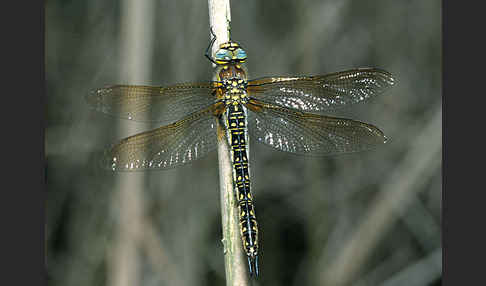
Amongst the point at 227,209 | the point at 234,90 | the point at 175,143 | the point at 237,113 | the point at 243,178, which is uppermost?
the point at 234,90

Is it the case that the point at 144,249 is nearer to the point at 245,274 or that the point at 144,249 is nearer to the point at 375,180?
the point at 245,274

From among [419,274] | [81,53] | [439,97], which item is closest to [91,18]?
[81,53]

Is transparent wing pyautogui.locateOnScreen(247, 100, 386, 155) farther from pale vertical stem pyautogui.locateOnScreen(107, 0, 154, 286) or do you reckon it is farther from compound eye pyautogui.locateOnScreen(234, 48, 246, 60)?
pale vertical stem pyautogui.locateOnScreen(107, 0, 154, 286)

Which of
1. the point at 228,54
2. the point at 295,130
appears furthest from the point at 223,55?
the point at 295,130

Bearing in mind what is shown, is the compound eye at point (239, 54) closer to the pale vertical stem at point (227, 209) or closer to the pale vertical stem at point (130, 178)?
the pale vertical stem at point (227, 209)

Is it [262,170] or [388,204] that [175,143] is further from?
[388,204]

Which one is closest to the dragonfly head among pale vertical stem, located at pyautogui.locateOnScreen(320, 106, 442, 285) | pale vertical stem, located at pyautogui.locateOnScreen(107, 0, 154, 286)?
pale vertical stem, located at pyautogui.locateOnScreen(107, 0, 154, 286)
